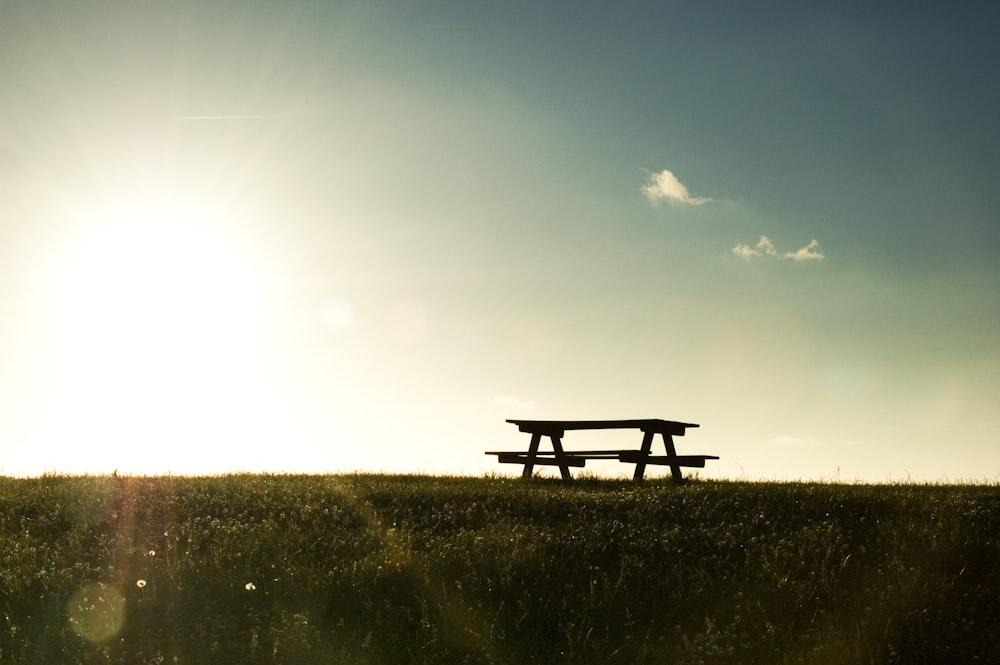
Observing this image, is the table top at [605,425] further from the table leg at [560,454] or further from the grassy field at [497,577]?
the grassy field at [497,577]

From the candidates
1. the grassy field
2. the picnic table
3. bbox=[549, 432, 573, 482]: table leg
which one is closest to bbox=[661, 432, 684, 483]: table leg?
the picnic table

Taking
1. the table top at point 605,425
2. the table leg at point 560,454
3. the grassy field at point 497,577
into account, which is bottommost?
the grassy field at point 497,577

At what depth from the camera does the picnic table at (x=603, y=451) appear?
757 inches

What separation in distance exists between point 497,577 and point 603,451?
862cm

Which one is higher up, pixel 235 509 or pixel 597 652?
pixel 235 509

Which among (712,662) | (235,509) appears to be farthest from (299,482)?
(712,662)

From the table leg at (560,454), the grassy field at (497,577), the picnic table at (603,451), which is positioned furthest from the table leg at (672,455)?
the grassy field at (497,577)

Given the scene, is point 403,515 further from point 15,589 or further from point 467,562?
→ point 15,589

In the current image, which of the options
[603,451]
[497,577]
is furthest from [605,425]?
[497,577]

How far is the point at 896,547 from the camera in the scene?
12.7 m

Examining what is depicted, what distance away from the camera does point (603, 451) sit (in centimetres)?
1983

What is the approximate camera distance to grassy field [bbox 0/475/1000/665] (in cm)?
980

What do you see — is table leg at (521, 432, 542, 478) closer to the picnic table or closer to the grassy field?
the picnic table

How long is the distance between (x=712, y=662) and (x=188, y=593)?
6.26m
